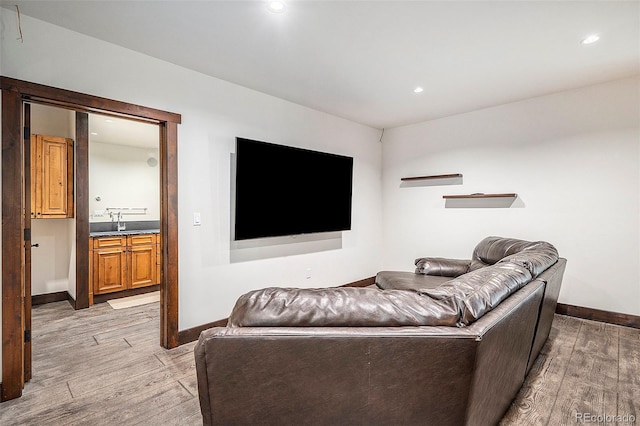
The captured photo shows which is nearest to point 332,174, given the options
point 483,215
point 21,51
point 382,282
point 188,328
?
point 382,282


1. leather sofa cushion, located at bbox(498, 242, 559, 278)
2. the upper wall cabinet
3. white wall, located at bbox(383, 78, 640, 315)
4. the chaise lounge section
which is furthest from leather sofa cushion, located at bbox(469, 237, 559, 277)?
the upper wall cabinet

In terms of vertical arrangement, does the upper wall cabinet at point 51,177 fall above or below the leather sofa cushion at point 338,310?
above

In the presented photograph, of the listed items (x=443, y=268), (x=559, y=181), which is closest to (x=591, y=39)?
(x=559, y=181)

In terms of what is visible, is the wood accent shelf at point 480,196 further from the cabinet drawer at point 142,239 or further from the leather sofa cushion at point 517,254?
the cabinet drawer at point 142,239

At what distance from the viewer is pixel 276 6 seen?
1955 mm

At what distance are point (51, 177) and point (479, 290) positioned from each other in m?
5.04

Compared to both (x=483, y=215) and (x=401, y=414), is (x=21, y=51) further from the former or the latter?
(x=483, y=215)

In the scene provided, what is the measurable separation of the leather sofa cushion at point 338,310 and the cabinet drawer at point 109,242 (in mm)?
4089

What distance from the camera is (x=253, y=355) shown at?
3.32 ft

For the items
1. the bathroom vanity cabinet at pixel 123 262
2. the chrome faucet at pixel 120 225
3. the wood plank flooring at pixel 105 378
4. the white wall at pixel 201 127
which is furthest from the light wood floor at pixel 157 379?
the chrome faucet at pixel 120 225

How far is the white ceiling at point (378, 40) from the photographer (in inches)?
78.8

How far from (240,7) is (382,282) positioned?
2.76 m

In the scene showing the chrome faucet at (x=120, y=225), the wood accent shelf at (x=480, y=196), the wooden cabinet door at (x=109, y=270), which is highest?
the wood accent shelf at (x=480, y=196)

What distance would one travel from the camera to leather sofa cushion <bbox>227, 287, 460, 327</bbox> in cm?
108
